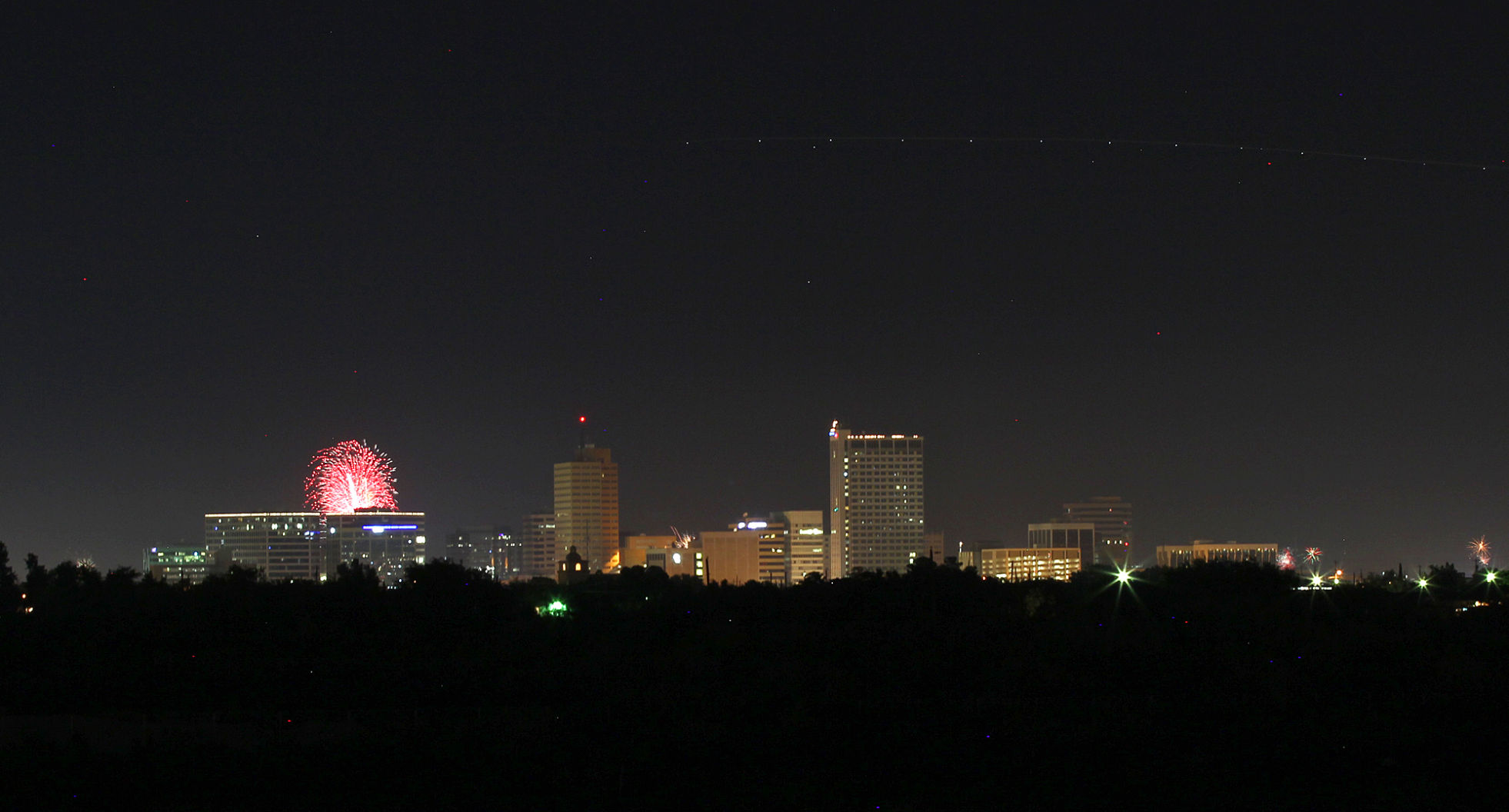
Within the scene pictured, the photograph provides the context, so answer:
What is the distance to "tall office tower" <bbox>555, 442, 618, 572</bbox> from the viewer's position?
465ft

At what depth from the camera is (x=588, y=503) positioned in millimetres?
143250

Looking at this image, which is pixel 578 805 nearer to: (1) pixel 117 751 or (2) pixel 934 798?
(2) pixel 934 798

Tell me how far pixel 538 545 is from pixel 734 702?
13509 centimetres

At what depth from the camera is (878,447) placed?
449ft

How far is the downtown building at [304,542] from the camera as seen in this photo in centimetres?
11131

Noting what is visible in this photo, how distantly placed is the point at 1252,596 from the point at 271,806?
26.1 m

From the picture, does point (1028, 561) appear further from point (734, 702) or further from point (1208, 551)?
point (734, 702)

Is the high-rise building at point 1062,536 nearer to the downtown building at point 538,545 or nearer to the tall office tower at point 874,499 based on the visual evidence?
the tall office tower at point 874,499

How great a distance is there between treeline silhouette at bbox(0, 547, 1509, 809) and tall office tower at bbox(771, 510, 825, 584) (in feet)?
308

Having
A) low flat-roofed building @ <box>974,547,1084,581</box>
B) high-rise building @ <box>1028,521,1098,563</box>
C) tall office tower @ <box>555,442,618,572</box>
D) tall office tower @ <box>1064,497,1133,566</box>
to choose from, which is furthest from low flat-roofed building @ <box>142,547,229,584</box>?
tall office tower @ <box>1064,497,1133,566</box>

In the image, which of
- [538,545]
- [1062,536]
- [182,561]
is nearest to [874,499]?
[1062,536]

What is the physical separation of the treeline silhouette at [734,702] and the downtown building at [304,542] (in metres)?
80.3

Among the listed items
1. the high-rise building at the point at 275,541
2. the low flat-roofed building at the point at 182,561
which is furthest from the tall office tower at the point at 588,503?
the low flat-roofed building at the point at 182,561

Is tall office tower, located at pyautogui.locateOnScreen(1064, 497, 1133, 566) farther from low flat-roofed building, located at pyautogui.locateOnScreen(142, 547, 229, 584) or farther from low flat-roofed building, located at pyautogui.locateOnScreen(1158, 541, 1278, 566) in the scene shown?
low flat-roofed building, located at pyautogui.locateOnScreen(142, 547, 229, 584)
